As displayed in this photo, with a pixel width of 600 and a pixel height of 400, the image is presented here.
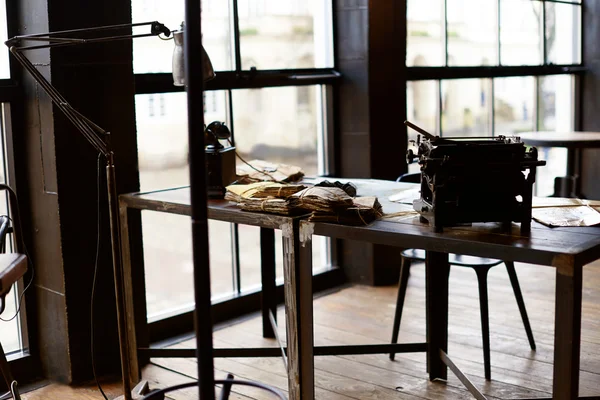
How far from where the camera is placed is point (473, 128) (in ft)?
18.3

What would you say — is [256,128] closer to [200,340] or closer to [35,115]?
[35,115]

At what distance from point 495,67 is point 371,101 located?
1.58m

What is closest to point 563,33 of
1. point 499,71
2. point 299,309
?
point 499,71

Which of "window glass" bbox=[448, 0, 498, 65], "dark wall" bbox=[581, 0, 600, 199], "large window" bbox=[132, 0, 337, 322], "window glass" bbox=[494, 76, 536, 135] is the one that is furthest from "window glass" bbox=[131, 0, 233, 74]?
"dark wall" bbox=[581, 0, 600, 199]

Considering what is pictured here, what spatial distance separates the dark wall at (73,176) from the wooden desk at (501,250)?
1.05m

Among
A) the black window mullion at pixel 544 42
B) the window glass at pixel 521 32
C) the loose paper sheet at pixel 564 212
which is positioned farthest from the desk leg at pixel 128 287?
the black window mullion at pixel 544 42

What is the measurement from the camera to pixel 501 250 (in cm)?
215

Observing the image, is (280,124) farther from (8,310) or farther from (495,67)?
(495,67)

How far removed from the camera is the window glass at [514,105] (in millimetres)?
5816

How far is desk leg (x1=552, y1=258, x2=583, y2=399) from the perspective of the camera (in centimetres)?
202

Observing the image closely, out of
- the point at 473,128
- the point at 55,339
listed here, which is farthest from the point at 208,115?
the point at 473,128

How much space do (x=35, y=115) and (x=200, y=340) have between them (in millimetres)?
2158

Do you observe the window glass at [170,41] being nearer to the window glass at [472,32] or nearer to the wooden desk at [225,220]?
the wooden desk at [225,220]

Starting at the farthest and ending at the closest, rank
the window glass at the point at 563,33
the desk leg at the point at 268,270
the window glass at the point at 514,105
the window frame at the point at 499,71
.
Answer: the window glass at the point at 563,33 < the window glass at the point at 514,105 < the window frame at the point at 499,71 < the desk leg at the point at 268,270
